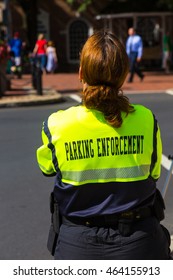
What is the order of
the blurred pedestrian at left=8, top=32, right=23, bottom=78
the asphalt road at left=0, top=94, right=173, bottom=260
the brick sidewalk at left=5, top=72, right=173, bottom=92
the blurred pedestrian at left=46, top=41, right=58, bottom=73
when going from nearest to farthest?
the asphalt road at left=0, top=94, right=173, bottom=260 → the brick sidewalk at left=5, top=72, right=173, bottom=92 → the blurred pedestrian at left=8, top=32, right=23, bottom=78 → the blurred pedestrian at left=46, top=41, right=58, bottom=73

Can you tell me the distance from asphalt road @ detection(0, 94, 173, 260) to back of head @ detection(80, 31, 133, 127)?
9.05 feet

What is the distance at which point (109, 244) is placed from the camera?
2.37m

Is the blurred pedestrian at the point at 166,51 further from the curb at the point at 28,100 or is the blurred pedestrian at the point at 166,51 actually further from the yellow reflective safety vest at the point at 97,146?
the yellow reflective safety vest at the point at 97,146

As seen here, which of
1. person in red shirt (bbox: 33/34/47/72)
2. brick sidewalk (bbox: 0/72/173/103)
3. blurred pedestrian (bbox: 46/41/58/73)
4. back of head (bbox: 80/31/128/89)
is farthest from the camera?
blurred pedestrian (bbox: 46/41/58/73)

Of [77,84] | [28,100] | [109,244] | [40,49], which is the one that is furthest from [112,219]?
[40,49]

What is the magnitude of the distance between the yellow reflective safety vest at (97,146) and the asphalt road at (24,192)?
8.62 feet

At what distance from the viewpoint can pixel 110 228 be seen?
2.40 m

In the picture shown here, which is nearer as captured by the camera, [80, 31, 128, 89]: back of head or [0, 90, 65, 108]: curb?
[80, 31, 128, 89]: back of head

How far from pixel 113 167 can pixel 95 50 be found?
Result: 47 centimetres

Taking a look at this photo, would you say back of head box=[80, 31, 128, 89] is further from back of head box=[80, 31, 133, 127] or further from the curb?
the curb

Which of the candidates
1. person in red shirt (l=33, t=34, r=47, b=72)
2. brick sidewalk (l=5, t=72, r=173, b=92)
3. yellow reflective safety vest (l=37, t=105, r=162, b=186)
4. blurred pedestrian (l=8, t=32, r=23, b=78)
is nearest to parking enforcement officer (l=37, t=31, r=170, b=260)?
yellow reflective safety vest (l=37, t=105, r=162, b=186)

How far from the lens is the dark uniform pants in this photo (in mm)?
2367

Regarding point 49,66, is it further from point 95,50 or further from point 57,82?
point 95,50

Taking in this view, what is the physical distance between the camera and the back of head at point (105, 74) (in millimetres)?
2354
